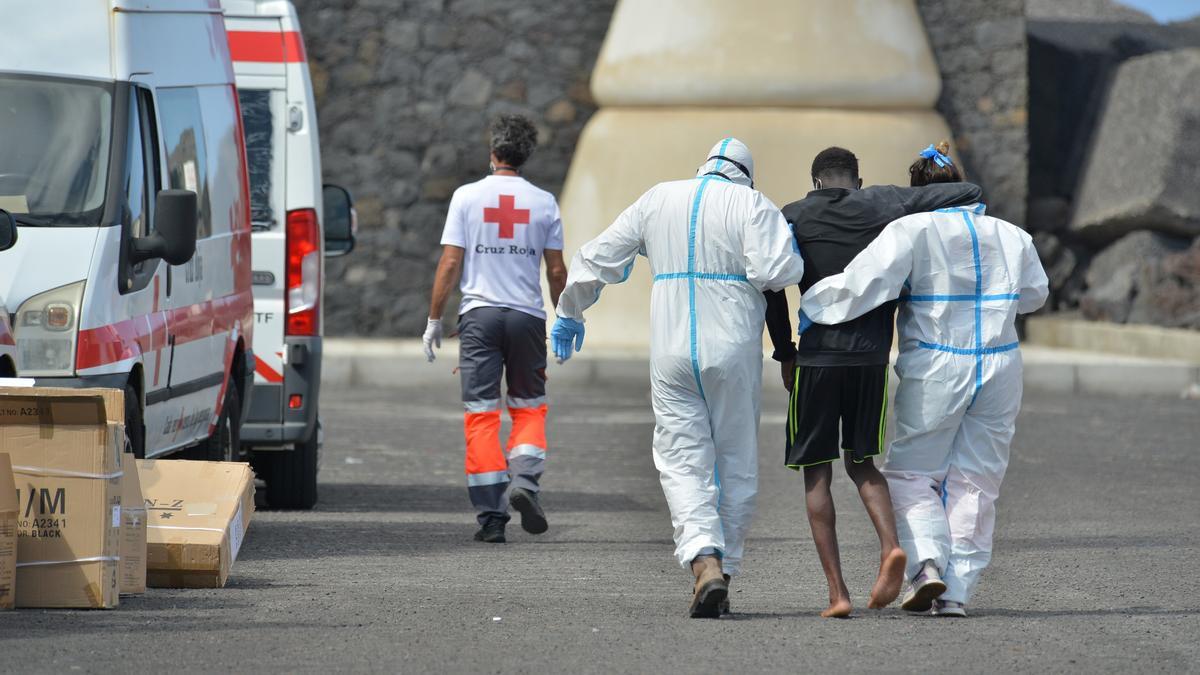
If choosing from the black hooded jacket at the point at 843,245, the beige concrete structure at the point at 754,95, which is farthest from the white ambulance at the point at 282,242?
the beige concrete structure at the point at 754,95

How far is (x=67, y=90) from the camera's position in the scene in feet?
27.2

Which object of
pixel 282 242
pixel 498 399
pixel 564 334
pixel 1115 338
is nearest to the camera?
pixel 564 334

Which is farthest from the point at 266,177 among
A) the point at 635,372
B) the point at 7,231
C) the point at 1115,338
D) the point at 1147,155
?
the point at 1147,155

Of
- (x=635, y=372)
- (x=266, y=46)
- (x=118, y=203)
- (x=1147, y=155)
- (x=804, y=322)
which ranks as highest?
(x=266, y=46)

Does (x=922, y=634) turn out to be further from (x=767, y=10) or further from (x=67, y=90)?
(x=767, y=10)

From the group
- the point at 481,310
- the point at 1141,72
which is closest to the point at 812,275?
the point at 481,310

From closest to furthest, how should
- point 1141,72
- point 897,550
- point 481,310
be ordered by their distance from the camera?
point 897,550
point 481,310
point 1141,72

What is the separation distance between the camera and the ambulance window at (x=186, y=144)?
28.8ft

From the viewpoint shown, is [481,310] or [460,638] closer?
[460,638]

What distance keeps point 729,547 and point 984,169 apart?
16013 mm

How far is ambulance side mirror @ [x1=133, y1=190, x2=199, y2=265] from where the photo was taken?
8.08 meters

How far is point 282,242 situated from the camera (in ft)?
35.2

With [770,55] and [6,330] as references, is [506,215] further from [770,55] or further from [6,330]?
[770,55]

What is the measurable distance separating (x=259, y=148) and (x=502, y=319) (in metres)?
2.08
